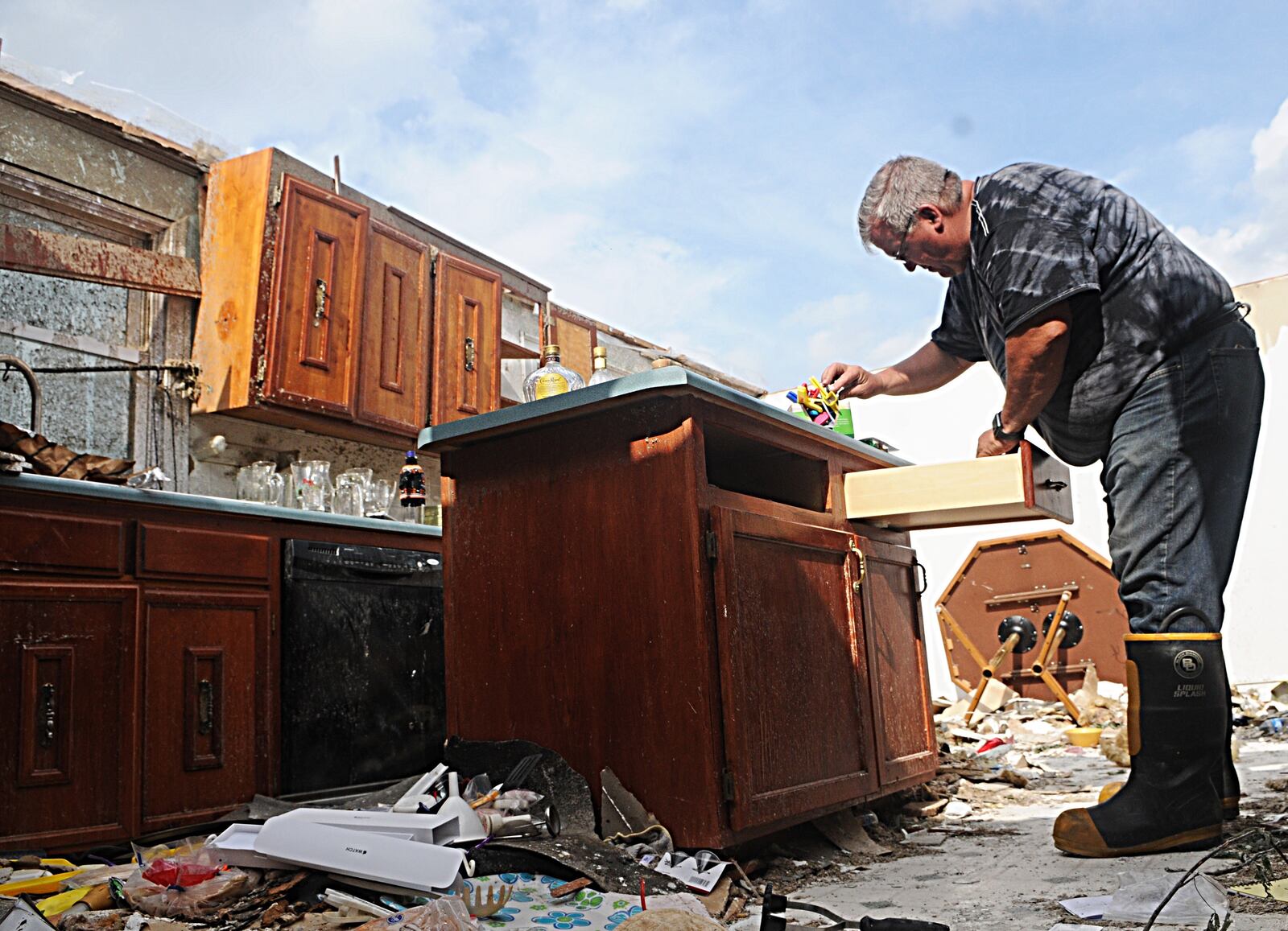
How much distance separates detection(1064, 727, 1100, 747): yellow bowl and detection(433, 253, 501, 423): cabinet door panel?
328 centimetres

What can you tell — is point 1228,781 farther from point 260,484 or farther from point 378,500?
point 260,484

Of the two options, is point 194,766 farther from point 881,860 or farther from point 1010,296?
point 1010,296

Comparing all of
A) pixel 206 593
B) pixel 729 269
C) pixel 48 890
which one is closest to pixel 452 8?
pixel 206 593

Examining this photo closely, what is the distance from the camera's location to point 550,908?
1.69m

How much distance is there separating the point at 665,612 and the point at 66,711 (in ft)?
5.53

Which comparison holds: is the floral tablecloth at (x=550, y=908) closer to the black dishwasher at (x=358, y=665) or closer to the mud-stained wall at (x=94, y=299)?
the black dishwasher at (x=358, y=665)

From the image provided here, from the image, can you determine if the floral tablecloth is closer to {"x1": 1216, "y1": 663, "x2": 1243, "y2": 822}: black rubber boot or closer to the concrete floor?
the concrete floor

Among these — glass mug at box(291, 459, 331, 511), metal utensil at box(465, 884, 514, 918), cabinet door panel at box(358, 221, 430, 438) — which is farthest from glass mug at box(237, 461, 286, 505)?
metal utensil at box(465, 884, 514, 918)

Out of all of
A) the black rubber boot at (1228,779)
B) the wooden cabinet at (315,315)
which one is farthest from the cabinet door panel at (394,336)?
the black rubber boot at (1228,779)

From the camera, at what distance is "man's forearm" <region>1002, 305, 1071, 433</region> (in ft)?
6.91

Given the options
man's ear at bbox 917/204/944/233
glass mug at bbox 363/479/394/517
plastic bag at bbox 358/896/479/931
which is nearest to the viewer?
plastic bag at bbox 358/896/479/931

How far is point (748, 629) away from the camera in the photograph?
2117mm

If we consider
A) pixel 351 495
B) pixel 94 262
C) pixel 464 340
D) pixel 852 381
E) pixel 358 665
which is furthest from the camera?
pixel 464 340

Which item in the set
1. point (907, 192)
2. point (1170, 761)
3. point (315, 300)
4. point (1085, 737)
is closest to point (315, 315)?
point (315, 300)
